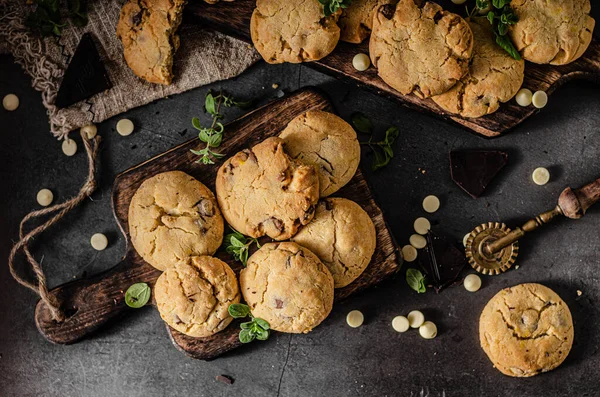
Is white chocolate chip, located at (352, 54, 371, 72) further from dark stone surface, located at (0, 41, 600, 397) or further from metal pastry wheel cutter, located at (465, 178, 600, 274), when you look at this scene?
metal pastry wheel cutter, located at (465, 178, 600, 274)

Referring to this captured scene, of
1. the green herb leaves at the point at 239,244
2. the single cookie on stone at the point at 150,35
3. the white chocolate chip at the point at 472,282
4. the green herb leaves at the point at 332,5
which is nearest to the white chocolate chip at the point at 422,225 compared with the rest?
the white chocolate chip at the point at 472,282

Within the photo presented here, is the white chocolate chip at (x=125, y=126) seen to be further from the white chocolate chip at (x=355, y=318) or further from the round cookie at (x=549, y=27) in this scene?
the round cookie at (x=549, y=27)

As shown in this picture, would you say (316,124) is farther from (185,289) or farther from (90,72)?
(90,72)

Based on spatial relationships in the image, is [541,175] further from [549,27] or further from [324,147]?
[324,147]

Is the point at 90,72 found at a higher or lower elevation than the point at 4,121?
higher

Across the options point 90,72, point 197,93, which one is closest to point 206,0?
point 197,93

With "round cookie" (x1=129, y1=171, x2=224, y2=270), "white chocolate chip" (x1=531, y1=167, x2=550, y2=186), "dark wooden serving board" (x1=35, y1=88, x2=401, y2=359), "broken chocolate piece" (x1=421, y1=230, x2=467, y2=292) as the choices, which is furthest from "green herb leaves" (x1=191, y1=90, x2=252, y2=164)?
"white chocolate chip" (x1=531, y1=167, x2=550, y2=186)
